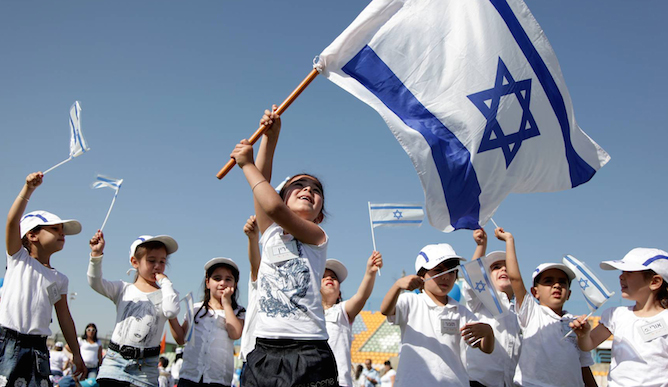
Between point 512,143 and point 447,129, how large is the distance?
0.67m

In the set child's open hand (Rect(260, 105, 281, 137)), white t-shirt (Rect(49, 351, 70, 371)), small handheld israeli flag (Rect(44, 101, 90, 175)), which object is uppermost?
small handheld israeli flag (Rect(44, 101, 90, 175))

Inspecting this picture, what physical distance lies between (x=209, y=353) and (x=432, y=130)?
2961 millimetres

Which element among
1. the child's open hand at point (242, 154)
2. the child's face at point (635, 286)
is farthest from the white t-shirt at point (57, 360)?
the child's face at point (635, 286)

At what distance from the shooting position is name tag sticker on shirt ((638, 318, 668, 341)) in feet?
14.7

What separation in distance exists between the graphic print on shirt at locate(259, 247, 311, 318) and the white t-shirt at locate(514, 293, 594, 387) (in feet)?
10.7

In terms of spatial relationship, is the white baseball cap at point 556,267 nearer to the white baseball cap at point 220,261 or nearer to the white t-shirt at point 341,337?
the white t-shirt at point 341,337

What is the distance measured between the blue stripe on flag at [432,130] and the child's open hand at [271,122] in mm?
894

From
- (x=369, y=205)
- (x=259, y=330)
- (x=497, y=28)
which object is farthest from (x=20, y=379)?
(x=497, y=28)

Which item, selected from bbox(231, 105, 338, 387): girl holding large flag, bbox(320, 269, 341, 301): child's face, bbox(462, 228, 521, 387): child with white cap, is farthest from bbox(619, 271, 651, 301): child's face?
bbox(231, 105, 338, 387): girl holding large flag

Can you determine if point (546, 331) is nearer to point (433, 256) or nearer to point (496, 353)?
point (496, 353)

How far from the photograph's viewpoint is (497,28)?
4730mm

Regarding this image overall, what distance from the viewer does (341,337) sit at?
18.0 feet

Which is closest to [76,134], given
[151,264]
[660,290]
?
[151,264]

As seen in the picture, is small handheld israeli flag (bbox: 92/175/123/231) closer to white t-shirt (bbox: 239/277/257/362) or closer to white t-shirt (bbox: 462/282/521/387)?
white t-shirt (bbox: 239/277/257/362)
